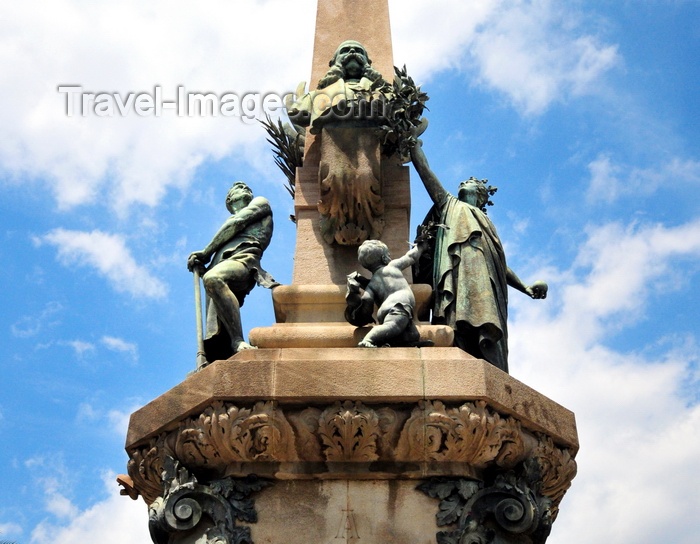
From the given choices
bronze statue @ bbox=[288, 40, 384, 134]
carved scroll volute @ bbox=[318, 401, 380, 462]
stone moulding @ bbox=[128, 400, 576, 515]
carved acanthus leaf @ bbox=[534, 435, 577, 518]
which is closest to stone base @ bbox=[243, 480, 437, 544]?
stone moulding @ bbox=[128, 400, 576, 515]

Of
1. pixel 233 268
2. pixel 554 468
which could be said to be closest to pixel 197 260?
pixel 233 268

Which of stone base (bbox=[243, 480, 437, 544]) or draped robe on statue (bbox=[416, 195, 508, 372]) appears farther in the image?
draped robe on statue (bbox=[416, 195, 508, 372])

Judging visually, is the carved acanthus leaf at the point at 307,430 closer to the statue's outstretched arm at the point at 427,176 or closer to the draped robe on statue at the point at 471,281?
the draped robe on statue at the point at 471,281

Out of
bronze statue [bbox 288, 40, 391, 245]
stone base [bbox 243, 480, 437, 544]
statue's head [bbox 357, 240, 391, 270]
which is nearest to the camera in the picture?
stone base [bbox 243, 480, 437, 544]

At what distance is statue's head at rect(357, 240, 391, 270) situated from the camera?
12.0m

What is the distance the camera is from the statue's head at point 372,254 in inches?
471

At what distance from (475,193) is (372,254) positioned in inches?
83.3

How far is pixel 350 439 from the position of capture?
426 inches

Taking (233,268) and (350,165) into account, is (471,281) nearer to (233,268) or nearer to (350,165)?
(350,165)

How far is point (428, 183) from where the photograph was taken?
1351 centimetres

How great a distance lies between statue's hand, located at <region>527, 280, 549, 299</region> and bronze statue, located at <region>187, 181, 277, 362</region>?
115 inches

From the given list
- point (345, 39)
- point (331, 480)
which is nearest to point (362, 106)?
point (345, 39)

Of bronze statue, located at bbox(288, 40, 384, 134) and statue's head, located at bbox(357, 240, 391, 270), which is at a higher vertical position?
bronze statue, located at bbox(288, 40, 384, 134)

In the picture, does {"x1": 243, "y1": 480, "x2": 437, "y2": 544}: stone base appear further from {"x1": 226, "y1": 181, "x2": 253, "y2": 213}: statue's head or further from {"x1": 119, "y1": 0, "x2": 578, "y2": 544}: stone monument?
{"x1": 226, "y1": 181, "x2": 253, "y2": 213}: statue's head
